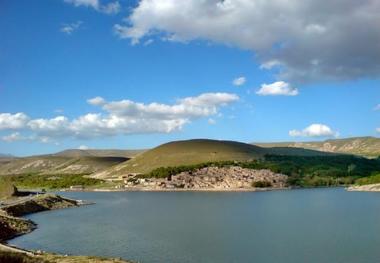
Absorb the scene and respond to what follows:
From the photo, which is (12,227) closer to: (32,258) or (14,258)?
(32,258)

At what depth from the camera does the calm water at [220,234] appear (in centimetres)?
6166

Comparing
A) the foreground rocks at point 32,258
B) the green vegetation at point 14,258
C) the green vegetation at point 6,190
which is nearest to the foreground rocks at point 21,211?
the green vegetation at point 6,190

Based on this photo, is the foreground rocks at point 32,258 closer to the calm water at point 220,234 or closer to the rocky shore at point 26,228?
the rocky shore at point 26,228

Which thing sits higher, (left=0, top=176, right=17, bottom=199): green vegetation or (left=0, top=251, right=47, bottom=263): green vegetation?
(left=0, top=176, right=17, bottom=199): green vegetation

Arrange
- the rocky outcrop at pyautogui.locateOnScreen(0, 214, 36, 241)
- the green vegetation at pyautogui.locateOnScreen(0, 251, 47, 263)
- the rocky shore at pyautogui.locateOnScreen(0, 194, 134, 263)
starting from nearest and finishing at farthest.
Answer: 1. the green vegetation at pyautogui.locateOnScreen(0, 251, 47, 263)
2. the rocky shore at pyautogui.locateOnScreen(0, 194, 134, 263)
3. the rocky outcrop at pyautogui.locateOnScreen(0, 214, 36, 241)

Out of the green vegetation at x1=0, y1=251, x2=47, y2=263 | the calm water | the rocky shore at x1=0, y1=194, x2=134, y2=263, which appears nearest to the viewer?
the green vegetation at x1=0, y1=251, x2=47, y2=263

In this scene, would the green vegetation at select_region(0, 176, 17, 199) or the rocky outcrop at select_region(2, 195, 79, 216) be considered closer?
the rocky outcrop at select_region(2, 195, 79, 216)

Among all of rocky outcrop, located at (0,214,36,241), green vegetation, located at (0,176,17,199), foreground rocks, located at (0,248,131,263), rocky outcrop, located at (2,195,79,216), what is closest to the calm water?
rocky outcrop, located at (0,214,36,241)

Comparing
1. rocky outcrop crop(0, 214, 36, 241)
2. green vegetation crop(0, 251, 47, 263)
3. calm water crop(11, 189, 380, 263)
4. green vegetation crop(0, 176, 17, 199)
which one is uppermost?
green vegetation crop(0, 176, 17, 199)

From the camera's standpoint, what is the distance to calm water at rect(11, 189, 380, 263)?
61.7m

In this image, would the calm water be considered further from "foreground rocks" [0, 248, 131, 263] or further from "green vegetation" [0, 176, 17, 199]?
"green vegetation" [0, 176, 17, 199]

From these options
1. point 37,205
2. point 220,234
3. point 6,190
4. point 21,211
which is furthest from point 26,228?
point 6,190

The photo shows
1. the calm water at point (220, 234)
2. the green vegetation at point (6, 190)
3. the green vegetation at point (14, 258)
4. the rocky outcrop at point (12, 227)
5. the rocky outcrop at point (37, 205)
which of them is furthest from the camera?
the green vegetation at point (6, 190)

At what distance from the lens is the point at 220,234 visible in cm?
8144
